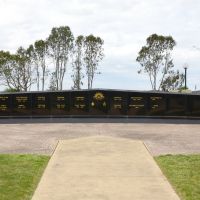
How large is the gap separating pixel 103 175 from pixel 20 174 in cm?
182

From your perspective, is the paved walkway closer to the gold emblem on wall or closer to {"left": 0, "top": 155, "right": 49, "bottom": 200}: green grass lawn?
{"left": 0, "top": 155, "right": 49, "bottom": 200}: green grass lawn

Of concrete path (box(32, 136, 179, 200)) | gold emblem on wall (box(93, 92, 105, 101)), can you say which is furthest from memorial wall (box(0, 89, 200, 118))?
concrete path (box(32, 136, 179, 200))

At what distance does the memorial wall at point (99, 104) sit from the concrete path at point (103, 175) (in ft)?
37.8

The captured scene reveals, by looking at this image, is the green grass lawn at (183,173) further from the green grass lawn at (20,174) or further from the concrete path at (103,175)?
the green grass lawn at (20,174)

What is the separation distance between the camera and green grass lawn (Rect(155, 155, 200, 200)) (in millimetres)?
8470

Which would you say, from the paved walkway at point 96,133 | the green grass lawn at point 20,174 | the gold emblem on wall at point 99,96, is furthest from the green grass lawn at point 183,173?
the gold emblem on wall at point 99,96

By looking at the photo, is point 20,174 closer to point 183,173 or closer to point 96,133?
point 183,173

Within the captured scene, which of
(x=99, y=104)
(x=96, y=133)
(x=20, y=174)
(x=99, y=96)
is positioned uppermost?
(x=99, y=96)

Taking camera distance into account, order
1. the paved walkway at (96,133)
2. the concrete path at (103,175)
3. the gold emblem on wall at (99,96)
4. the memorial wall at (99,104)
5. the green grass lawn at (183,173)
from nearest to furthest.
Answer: the concrete path at (103,175)
the green grass lawn at (183,173)
the paved walkway at (96,133)
the memorial wall at (99,104)
the gold emblem on wall at (99,96)

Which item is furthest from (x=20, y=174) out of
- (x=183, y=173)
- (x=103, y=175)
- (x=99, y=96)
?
(x=99, y=96)

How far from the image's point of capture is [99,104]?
26109 mm

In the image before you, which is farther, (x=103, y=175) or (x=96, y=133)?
(x=96, y=133)

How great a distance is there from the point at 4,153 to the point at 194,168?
5.59m

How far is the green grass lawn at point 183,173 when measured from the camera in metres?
8.47
